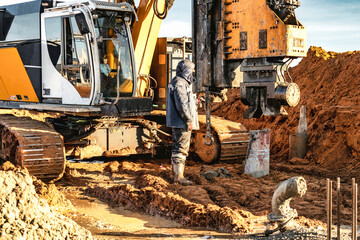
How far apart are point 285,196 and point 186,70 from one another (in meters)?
3.27

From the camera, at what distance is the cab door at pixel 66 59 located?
9516 mm

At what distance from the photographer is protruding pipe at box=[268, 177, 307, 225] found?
6.04 meters

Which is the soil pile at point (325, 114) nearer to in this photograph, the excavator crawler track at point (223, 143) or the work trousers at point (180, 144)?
the excavator crawler track at point (223, 143)

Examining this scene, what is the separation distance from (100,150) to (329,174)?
4720mm

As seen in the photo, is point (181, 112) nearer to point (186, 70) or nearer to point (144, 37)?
point (186, 70)

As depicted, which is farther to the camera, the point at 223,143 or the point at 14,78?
the point at 223,143

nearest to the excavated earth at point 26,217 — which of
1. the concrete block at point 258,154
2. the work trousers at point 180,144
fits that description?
the work trousers at point 180,144

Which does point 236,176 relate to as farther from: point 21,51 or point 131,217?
point 21,51

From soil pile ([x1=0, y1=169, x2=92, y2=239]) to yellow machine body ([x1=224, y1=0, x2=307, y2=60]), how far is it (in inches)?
156

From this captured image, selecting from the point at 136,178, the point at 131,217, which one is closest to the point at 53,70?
the point at 136,178

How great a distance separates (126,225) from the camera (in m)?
6.98

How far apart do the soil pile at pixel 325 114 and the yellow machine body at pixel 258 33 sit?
12.7ft

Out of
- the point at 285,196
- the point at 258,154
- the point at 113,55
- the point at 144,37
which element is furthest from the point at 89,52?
the point at 285,196

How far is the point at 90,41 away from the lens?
9.34 meters
